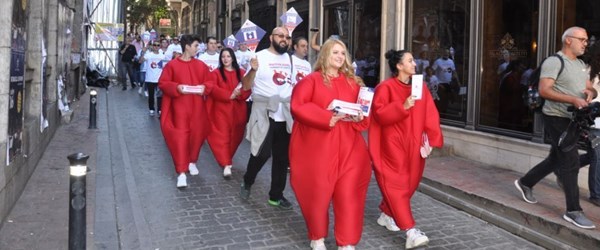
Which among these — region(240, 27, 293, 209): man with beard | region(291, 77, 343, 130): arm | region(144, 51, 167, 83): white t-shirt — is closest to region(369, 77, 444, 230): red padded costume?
region(291, 77, 343, 130): arm

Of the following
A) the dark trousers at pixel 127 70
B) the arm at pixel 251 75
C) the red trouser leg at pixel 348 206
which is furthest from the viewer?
the dark trousers at pixel 127 70

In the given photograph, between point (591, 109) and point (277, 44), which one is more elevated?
point (277, 44)

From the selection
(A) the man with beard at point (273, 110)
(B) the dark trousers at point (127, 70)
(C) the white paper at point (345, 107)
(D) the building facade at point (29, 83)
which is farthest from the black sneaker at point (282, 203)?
(B) the dark trousers at point (127, 70)

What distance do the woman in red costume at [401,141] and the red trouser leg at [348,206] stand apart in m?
0.44

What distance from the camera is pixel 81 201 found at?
4.04m

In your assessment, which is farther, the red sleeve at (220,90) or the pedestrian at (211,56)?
the pedestrian at (211,56)

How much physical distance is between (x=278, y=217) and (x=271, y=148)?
2.46ft

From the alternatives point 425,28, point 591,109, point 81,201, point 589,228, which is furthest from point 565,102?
point 425,28

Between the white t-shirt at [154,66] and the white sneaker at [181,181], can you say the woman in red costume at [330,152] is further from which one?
the white t-shirt at [154,66]

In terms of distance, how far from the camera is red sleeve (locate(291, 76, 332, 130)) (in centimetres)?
435

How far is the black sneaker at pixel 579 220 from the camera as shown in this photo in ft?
16.7

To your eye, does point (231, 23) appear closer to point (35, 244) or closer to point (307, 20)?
point (307, 20)

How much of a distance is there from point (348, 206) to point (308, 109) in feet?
2.62

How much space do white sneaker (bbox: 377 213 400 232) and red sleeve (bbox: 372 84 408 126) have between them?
1113mm
